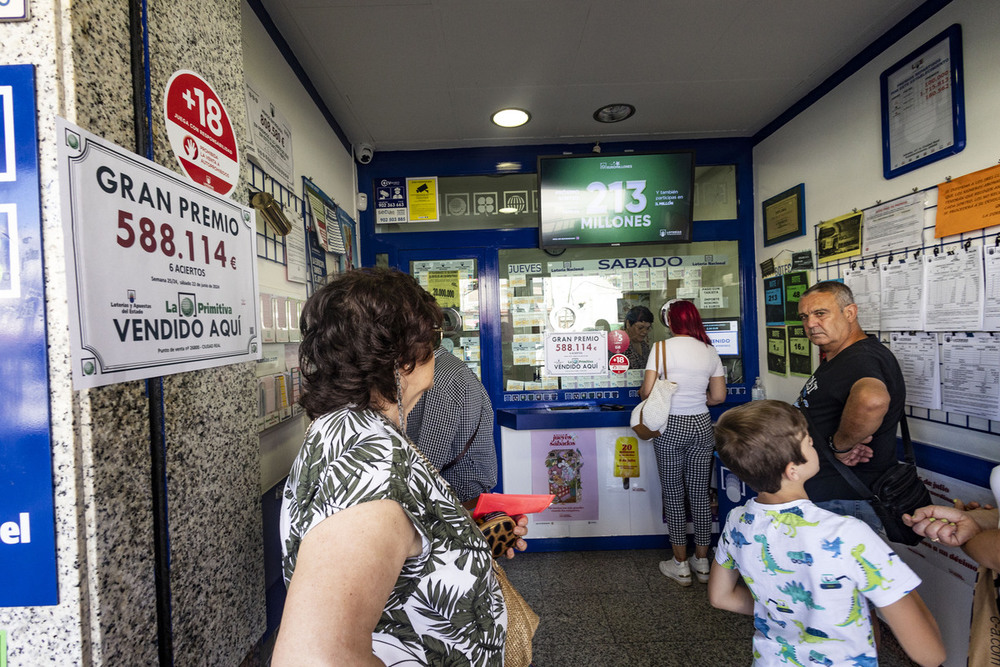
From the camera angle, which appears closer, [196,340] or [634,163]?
[196,340]

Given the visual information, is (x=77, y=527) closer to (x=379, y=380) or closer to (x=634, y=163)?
(x=379, y=380)

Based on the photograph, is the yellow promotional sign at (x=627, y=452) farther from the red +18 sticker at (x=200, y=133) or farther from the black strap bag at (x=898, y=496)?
the red +18 sticker at (x=200, y=133)

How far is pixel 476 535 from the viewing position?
2.81ft

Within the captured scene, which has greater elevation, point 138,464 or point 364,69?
point 364,69

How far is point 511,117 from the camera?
2.86 meters

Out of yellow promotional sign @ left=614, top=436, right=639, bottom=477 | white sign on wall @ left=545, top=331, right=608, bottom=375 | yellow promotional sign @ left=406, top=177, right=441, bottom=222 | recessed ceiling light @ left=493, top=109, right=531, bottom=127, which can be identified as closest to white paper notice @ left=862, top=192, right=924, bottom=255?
white sign on wall @ left=545, top=331, right=608, bottom=375

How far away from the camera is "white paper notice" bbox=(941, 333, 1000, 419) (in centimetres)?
176

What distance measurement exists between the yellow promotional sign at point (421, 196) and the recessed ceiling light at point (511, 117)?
2.11ft

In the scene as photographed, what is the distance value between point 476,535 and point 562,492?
100 inches

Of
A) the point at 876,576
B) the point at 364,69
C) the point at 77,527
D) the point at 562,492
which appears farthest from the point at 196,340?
the point at 562,492

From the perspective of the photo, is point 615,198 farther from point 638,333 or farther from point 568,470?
point 568,470

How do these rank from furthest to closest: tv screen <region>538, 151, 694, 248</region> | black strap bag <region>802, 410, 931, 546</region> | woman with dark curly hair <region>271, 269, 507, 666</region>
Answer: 1. tv screen <region>538, 151, 694, 248</region>
2. black strap bag <region>802, 410, 931, 546</region>
3. woman with dark curly hair <region>271, 269, 507, 666</region>

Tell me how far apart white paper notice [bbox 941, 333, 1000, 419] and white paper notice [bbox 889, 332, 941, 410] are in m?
0.03

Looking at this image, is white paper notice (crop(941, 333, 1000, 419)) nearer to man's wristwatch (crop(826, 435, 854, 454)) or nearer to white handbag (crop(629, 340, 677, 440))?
man's wristwatch (crop(826, 435, 854, 454))
